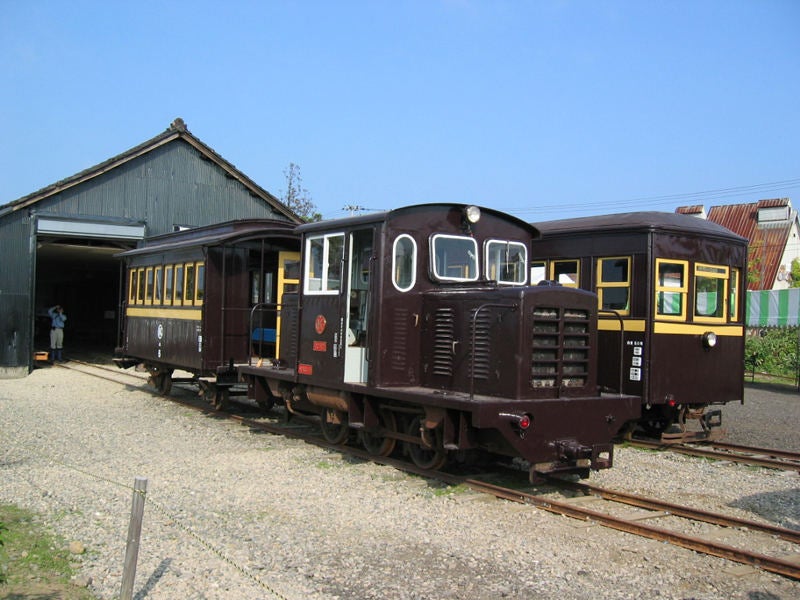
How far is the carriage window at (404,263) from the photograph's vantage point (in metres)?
8.58

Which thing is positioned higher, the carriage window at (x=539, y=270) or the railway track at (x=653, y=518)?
the carriage window at (x=539, y=270)

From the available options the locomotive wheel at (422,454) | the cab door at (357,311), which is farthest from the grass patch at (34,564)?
the locomotive wheel at (422,454)

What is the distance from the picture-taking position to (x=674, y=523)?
6.85m

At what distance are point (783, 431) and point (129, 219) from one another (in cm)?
1716

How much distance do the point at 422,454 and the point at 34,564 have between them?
4.53 metres

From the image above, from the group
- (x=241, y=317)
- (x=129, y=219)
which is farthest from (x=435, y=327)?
(x=129, y=219)

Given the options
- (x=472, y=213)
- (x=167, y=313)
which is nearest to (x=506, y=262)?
(x=472, y=213)

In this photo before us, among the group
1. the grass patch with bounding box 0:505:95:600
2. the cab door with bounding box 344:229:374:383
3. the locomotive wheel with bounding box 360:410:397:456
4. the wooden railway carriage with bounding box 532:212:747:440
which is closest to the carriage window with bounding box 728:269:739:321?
the wooden railway carriage with bounding box 532:212:747:440

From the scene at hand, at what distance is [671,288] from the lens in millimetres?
10734

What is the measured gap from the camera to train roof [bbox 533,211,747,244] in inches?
419

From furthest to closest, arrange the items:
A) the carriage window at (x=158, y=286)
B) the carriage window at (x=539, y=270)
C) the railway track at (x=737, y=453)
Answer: the carriage window at (x=158, y=286) < the carriage window at (x=539, y=270) < the railway track at (x=737, y=453)

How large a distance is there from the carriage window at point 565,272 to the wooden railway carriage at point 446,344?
216 centimetres

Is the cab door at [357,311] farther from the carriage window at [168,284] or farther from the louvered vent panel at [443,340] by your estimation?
the carriage window at [168,284]

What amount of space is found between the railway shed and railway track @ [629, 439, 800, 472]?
41.4ft
